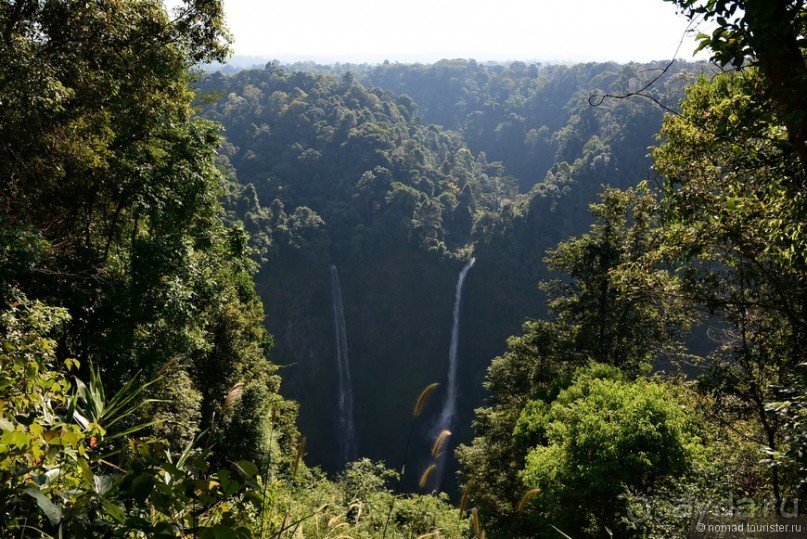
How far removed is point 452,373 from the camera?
47.9 m

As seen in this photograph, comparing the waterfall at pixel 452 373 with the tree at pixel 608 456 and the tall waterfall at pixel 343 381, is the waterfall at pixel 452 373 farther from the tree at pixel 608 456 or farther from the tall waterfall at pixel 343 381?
the tree at pixel 608 456

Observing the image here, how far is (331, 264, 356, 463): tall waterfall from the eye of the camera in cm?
4428

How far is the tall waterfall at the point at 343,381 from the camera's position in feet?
145

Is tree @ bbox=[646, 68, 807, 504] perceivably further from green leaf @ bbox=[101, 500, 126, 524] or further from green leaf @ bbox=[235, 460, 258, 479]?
green leaf @ bbox=[101, 500, 126, 524]

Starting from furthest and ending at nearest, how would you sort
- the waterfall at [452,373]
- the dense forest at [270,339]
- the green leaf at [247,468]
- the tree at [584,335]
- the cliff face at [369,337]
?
the cliff face at [369,337] → the waterfall at [452,373] → the tree at [584,335] → the dense forest at [270,339] → the green leaf at [247,468]

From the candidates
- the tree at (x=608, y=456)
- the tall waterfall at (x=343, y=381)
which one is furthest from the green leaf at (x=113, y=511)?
the tall waterfall at (x=343, y=381)

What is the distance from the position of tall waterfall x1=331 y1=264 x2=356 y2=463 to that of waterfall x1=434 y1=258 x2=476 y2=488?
7.98 m

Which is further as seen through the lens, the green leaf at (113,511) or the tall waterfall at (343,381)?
the tall waterfall at (343,381)

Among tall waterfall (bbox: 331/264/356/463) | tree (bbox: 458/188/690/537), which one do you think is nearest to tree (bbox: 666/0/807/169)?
tree (bbox: 458/188/690/537)

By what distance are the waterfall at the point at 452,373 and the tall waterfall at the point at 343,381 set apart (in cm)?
798

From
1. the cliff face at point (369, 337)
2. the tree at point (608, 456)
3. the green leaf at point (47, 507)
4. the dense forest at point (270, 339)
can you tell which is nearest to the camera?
the green leaf at point (47, 507)

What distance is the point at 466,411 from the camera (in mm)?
45281

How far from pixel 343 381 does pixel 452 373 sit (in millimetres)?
10799

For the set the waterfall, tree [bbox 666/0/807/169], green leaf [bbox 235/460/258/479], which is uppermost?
tree [bbox 666/0/807/169]
